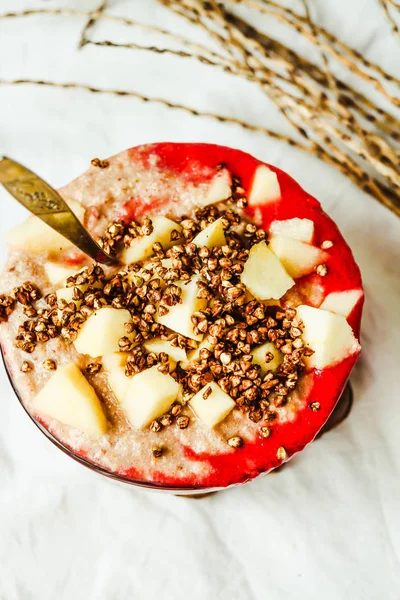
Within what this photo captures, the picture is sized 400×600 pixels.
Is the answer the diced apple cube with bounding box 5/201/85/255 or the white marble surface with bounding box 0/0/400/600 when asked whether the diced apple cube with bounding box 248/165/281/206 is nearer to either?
the diced apple cube with bounding box 5/201/85/255

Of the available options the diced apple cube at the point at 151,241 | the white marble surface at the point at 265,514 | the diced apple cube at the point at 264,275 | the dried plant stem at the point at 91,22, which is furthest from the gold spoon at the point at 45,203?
the dried plant stem at the point at 91,22

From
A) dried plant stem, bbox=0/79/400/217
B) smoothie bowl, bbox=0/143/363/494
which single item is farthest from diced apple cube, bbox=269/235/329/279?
dried plant stem, bbox=0/79/400/217

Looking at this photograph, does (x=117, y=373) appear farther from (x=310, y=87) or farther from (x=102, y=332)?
(x=310, y=87)

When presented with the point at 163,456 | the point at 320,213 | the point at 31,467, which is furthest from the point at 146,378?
the point at 31,467

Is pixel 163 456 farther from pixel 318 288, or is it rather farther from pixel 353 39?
pixel 353 39

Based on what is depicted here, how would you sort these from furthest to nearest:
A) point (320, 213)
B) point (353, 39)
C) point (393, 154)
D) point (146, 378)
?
1. point (353, 39)
2. point (393, 154)
3. point (320, 213)
4. point (146, 378)

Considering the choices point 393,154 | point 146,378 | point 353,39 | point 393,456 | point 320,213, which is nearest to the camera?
point 146,378

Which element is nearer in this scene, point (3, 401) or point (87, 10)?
point (3, 401)

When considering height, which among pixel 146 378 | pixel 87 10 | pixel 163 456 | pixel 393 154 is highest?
pixel 393 154
